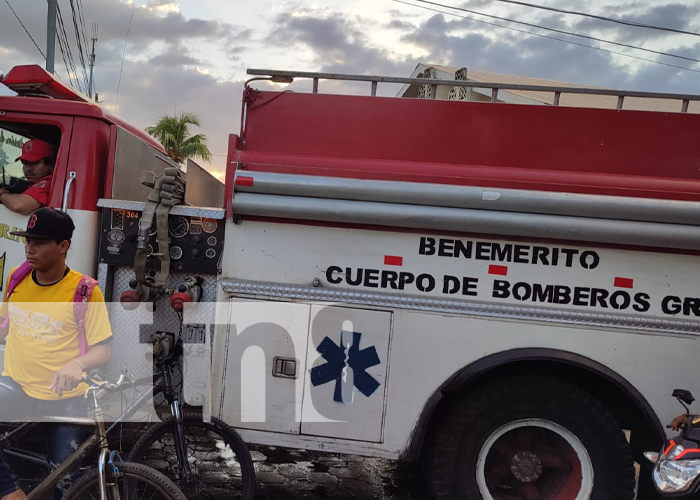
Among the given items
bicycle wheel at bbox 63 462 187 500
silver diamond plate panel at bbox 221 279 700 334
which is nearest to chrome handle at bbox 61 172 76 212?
silver diamond plate panel at bbox 221 279 700 334

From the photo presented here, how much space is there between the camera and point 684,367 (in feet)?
9.14

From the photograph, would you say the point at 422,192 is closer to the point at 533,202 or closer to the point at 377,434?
the point at 533,202

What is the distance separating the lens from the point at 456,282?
289 cm

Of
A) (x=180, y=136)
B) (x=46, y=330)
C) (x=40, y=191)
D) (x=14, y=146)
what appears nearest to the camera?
(x=46, y=330)

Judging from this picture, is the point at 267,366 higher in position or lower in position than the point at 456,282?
lower

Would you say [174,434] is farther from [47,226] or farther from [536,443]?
[536,443]

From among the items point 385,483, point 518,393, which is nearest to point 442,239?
point 518,393

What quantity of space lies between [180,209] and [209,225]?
0.19 metres

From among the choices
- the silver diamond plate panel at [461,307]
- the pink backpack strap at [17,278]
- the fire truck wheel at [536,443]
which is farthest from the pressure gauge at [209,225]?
the fire truck wheel at [536,443]

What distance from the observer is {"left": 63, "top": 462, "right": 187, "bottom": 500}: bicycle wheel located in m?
Answer: 2.23

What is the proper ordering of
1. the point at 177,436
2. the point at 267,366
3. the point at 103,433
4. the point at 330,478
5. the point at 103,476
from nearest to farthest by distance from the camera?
the point at 103,476 < the point at 103,433 < the point at 177,436 < the point at 267,366 < the point at 330,478

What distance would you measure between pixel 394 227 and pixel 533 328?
934 mm

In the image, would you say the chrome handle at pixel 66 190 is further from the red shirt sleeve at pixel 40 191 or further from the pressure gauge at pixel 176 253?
the pressure gauge at pixel 176 253

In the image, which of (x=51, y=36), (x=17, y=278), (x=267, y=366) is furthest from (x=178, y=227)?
(x=51, y=36)
